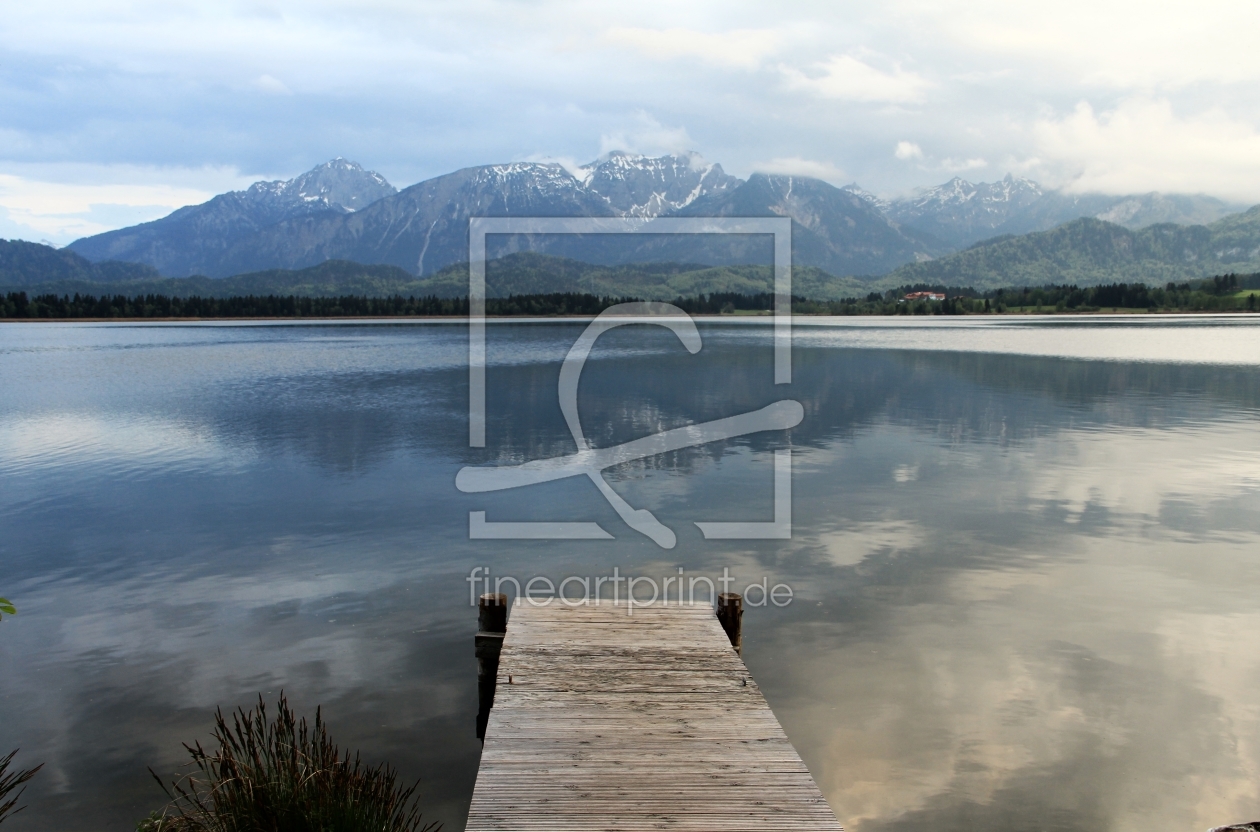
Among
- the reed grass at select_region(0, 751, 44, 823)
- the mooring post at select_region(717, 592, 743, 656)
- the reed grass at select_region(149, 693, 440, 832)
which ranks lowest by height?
the reed grass at select_region(0, 751, 44, 823)

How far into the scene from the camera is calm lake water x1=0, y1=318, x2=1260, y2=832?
9.30 meters

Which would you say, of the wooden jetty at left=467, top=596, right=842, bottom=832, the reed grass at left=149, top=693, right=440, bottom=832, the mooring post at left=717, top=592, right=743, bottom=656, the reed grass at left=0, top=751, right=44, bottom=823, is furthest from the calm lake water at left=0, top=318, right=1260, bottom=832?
the reed grass at left=149, top=693, right=440, bottom=832

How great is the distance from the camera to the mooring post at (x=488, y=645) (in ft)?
34.6

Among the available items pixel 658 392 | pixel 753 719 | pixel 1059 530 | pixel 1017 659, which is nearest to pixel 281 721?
pixel 753 719

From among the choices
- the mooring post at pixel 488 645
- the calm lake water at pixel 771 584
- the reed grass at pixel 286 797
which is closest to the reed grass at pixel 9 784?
the calm lake water at pixel 771 584

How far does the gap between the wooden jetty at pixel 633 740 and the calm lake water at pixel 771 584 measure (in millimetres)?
1237

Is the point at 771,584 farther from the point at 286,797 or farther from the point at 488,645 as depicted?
the point at 286,797

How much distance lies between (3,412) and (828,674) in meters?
41.7

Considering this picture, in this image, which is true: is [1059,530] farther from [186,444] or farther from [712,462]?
[186,444]

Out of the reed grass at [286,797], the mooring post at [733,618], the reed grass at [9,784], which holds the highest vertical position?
the mooring post at [733,618]

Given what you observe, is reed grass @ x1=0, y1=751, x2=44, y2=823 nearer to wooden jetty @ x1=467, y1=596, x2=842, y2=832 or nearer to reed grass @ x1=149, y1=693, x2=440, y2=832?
reed grass @ x1=149, y1=693, x2=440, y2=832

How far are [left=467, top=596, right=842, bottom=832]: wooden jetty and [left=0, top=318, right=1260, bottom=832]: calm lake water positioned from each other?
124cm

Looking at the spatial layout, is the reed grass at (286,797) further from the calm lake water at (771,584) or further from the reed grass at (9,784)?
the calm lake water at (771,584)

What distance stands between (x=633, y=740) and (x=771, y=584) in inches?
292
